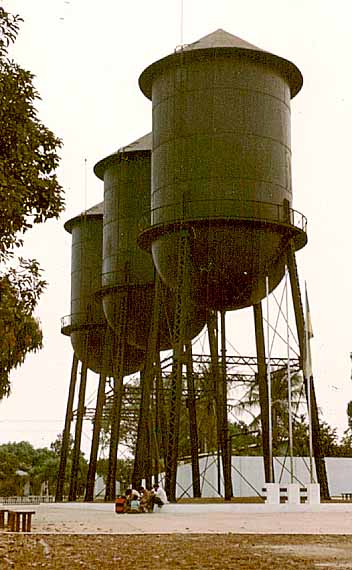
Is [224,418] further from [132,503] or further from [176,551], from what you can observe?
[176,551]

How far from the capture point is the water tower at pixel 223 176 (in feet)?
111

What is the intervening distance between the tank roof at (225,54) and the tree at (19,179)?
66.7 ft

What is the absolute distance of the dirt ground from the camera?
1203 cm

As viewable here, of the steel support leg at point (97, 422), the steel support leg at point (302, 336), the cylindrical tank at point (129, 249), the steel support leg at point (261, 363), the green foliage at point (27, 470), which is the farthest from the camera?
the green foliage at point (27, 470)

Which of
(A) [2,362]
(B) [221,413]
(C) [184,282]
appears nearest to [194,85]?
(C) [184,282]

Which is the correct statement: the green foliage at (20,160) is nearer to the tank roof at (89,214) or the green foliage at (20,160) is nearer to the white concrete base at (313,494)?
the white concrete base at (313,494)

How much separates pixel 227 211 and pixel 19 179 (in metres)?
19.0

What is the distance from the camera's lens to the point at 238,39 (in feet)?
122

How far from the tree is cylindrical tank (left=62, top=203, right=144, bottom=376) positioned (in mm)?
31166

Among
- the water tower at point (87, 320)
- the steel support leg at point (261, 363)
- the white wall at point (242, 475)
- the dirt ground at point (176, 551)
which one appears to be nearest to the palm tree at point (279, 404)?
the white wall at point (242, 475)

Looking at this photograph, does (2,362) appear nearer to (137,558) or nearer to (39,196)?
(39,196)

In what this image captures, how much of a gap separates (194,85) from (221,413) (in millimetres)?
12967

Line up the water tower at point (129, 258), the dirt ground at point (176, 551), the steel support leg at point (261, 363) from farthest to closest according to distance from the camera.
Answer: the water tower at point (129, 258), the steel support leg at point (261, 363), the dirt ground at point (176, 551)

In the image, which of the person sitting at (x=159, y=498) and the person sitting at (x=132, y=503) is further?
the person sitting at (x=159, y=498)
